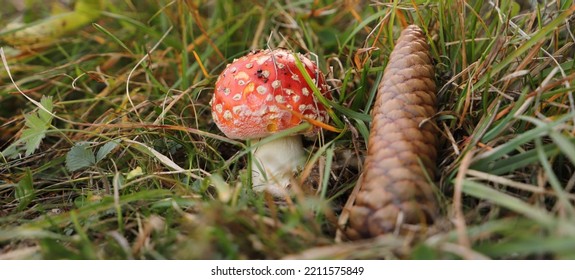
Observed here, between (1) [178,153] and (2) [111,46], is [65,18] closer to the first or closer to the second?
(2) [111,46]

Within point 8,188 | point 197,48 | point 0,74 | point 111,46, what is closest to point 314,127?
point 197,48

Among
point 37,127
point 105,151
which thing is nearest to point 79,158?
point 105,151

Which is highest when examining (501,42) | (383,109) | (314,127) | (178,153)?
(501,42)

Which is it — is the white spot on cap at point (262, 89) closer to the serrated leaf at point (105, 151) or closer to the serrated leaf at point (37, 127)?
the serrated leaf at point (105, 151)

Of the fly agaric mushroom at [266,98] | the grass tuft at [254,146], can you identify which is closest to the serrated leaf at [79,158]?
the grass tuft at [254,146]

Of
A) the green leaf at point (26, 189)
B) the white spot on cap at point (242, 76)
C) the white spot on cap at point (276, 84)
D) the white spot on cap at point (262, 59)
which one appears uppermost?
the white spot on cap at point (262, 59)

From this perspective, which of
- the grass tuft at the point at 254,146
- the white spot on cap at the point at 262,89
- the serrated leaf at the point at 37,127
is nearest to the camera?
the grass tuft at the point at 254,146

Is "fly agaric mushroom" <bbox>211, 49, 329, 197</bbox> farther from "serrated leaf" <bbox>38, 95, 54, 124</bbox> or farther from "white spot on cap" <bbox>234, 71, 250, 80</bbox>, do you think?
"serrated leaf" <bbox>38, 95, 54, 124</bbox>

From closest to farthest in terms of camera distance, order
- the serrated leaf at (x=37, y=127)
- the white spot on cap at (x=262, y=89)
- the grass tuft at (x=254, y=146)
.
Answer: the grass tuft at (x=254, y=146)
the white spot on cap at (x=262, y=89)
the serrated leaf at (x=37, y=127)
